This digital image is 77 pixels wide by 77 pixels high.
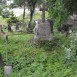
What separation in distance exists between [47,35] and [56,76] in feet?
13.7

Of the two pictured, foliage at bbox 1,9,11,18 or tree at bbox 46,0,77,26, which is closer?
tree at bbox 46,0,77,26

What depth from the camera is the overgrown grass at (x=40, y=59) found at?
35.2 ft

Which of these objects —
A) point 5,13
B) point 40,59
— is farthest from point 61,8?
point 5,13

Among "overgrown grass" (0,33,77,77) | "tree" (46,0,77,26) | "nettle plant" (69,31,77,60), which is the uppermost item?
"tree" (46,0,77,26)

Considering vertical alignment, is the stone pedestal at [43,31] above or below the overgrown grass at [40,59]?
above

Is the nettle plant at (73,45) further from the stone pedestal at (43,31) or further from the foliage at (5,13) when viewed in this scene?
the foliage at (5,13)

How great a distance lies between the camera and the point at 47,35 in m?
14.2

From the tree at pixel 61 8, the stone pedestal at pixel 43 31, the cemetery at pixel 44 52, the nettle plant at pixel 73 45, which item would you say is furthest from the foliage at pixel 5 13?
the nettle plant at pixel 73 45

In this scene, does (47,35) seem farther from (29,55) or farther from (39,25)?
(29,55)

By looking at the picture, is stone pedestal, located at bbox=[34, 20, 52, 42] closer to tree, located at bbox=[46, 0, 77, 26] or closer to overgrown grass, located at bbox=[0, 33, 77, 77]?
overgrown grass, located at bbox=[0, 33, 77, 77]

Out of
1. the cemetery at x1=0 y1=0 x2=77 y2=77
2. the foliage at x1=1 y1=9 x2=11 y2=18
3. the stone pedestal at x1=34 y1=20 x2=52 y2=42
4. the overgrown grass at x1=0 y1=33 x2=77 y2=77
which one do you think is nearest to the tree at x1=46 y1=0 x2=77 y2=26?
the cemetery at x1=0 y1=0 x2=77 y2=77

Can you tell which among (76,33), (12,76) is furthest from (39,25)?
(12,76)

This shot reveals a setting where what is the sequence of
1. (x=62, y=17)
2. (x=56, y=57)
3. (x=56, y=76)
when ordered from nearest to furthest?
(x=56, y=76)
(x=56, y=57)
(x=62, y=17)

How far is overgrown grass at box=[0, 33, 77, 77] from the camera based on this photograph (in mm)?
10727
